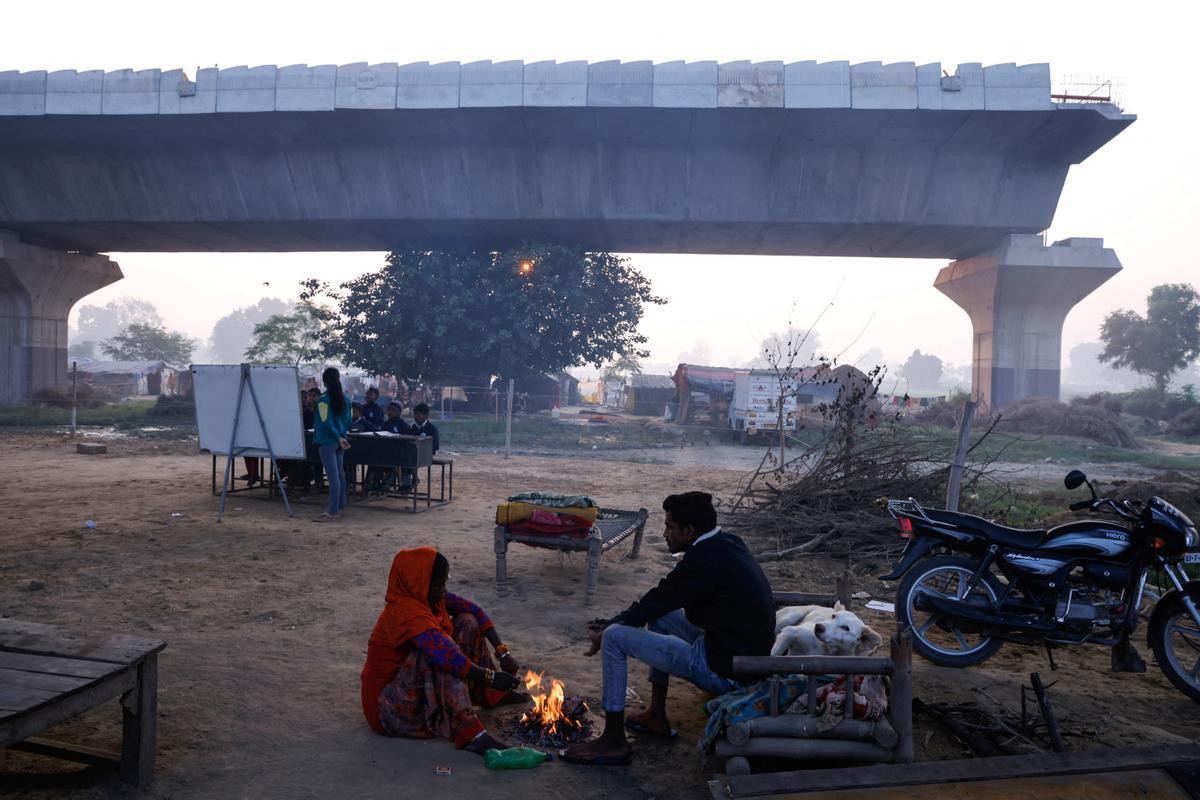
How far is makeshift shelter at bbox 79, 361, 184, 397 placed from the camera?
4722cm

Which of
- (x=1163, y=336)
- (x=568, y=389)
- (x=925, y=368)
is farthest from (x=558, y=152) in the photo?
(x=925, y=368)

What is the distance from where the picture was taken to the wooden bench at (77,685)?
2.71 metres

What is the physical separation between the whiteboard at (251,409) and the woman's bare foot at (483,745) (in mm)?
6139

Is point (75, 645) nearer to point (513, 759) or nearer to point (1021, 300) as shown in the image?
point (513, 759)

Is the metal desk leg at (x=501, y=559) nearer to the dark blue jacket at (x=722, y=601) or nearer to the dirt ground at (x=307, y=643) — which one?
the dirt ground at (x=307, y=643)

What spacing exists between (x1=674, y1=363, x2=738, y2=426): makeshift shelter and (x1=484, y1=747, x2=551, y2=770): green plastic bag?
27.2 metres

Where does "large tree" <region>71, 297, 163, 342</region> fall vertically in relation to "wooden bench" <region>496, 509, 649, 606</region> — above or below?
above

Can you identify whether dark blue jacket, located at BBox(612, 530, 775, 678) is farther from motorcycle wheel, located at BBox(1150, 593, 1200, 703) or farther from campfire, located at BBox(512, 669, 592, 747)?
motorcycle wheel, located at BBox(1150, 593, 1200, 703)

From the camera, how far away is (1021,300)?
24.3 m

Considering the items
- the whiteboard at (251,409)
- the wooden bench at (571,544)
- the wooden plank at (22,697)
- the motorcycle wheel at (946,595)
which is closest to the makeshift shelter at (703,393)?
the whiteboard at (251,409)

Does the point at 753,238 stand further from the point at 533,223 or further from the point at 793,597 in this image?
the point at 793,597

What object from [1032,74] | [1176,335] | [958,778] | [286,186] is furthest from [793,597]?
[1176,335]

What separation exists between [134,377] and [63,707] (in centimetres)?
5432

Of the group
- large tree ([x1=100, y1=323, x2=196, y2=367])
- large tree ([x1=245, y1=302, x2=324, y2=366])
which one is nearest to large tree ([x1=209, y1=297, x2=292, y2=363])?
large tree ([x1=100, y1=323, x2=196, y2=367])
